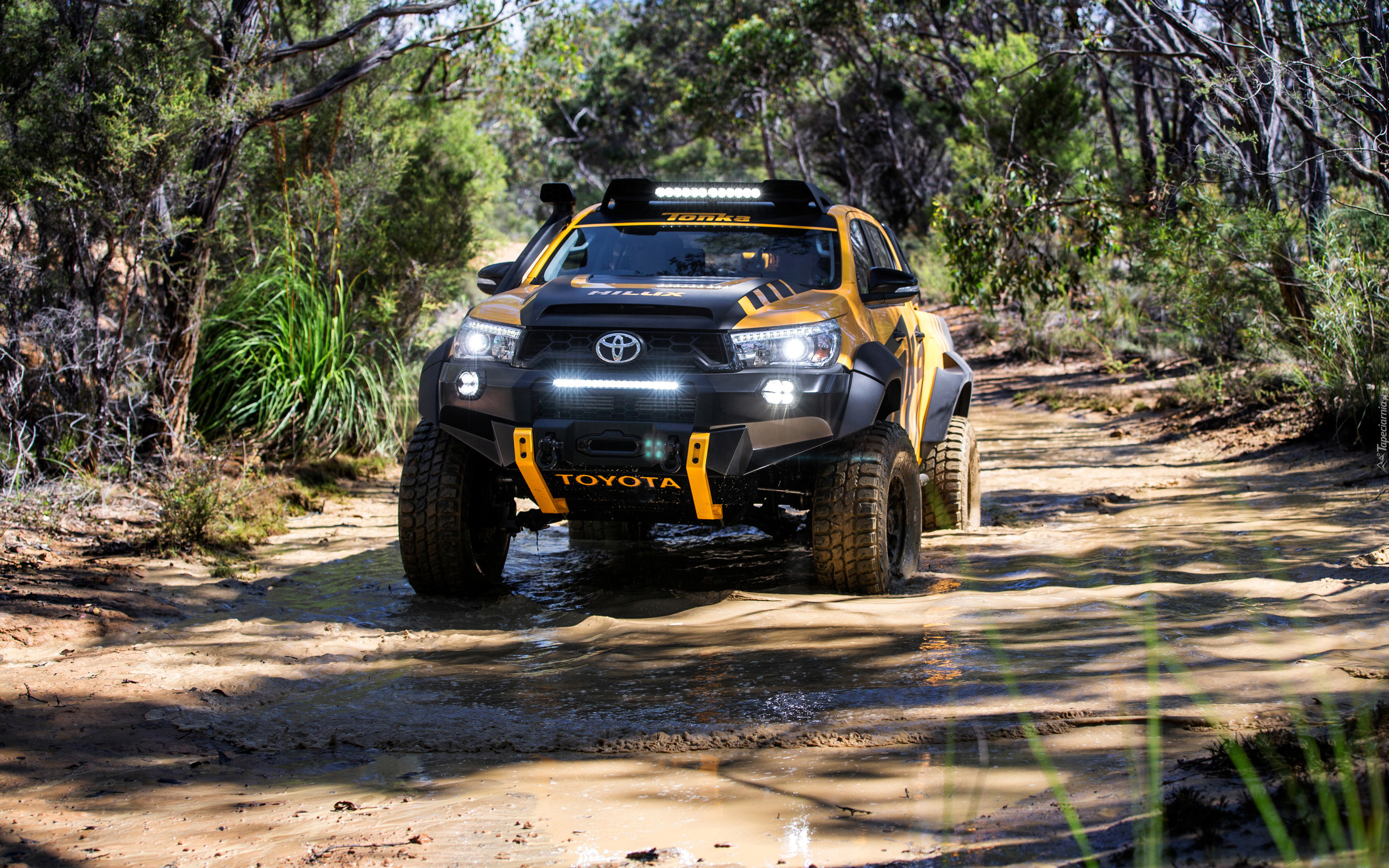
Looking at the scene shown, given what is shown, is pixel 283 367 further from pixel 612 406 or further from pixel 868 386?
pixel 868 386

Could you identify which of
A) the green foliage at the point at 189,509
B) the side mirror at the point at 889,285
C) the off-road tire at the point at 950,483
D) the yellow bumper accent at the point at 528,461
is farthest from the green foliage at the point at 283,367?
the side mirror at the point at 889,285

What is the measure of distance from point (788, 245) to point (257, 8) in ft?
14.5

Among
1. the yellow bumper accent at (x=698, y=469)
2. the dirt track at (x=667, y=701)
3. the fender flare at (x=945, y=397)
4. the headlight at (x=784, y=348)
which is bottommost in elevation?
the dirt track at (x=667, y=701)

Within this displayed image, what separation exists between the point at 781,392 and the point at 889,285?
41.7 inches

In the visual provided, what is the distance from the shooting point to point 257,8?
320 inches

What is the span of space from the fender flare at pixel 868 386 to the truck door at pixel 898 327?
0.76ft

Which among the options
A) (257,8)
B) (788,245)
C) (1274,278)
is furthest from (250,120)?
(1274,278)

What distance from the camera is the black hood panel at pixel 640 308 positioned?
5098mm

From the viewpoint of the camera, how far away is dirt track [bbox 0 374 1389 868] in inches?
118

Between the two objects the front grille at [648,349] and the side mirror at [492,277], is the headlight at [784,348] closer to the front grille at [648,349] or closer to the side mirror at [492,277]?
the front grille at [648,349]

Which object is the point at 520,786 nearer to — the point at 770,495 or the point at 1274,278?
Answer: the point at 770,495

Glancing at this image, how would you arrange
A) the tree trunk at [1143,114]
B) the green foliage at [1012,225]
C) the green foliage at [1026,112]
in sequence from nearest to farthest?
the green foliage at [1012,225] → the tree trunk at [1143,114] → the green foliage at [1026,112]

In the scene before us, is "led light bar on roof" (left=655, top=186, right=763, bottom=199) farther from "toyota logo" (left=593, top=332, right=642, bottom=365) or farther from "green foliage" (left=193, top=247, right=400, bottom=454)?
"green foliage" (left=193, top=247, right=400, bottom=454)

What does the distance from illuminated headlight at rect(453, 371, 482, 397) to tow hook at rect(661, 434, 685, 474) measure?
0.91 meters
